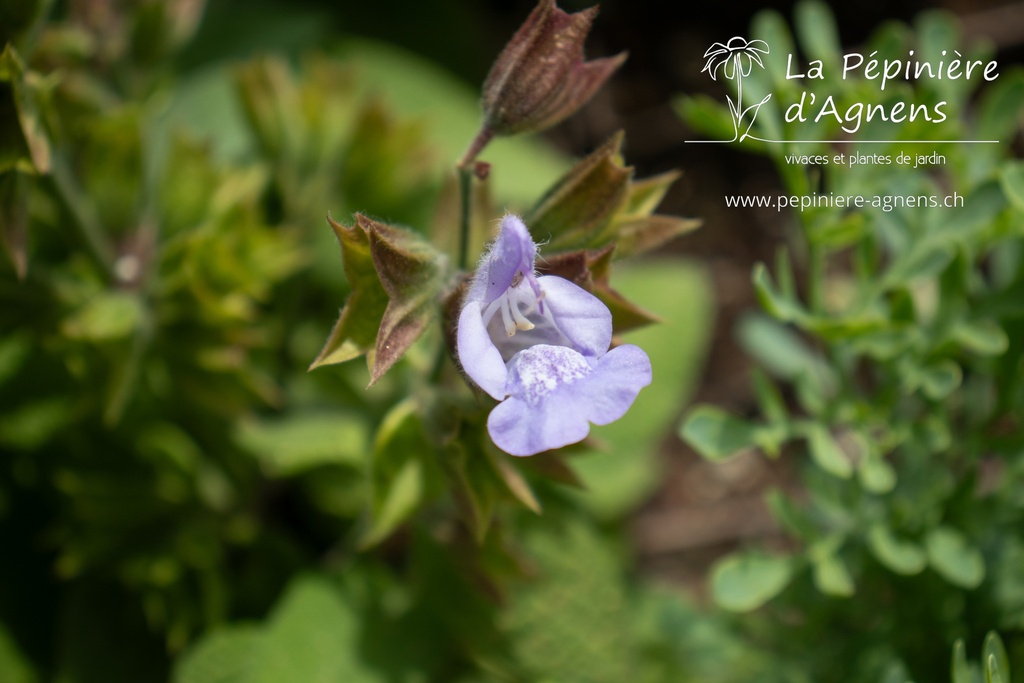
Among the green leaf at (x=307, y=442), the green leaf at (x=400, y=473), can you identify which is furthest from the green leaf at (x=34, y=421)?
the green leaf at (x=400, y=473)

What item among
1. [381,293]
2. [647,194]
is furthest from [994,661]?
[381,293]

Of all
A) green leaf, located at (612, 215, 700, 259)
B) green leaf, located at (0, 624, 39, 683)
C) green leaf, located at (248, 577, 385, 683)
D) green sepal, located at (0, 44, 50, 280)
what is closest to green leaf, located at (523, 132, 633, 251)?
green leaf, located at (612, 215, 700, 259)

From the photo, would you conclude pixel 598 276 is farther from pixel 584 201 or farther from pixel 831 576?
pixel 831 576

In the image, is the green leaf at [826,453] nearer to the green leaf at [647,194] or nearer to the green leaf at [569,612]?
the green leaf at [647,194]

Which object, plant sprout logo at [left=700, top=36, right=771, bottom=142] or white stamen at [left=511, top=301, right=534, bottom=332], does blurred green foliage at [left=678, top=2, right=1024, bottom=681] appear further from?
white stamen at [left=511, top=301, right=534, bottom=332]

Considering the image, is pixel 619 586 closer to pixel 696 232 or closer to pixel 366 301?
pixel 366 301

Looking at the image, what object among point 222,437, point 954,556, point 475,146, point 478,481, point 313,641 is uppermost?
point 475,146

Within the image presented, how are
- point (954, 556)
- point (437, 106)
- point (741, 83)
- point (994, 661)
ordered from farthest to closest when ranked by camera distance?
point (437, 106) < point (741, 83) < point (954, 556) < point (994, 661)
